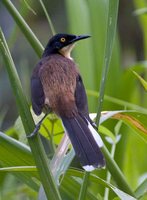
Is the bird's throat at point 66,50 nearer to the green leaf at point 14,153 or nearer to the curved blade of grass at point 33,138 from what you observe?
the green leaf at point 14,153

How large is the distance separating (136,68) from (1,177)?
33.8 inches

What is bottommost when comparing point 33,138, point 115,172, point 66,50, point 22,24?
point 115,172

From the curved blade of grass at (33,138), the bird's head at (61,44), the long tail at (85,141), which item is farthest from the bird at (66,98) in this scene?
the curved blade of grass at (33,138)

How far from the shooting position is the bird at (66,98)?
6.59 feet

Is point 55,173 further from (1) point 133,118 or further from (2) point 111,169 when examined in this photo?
(1) point 133,118

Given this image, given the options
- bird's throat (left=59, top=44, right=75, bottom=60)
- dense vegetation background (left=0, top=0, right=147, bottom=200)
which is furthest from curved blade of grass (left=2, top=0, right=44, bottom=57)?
bird's throat (left=59, top=44, right=75, bottom=60)

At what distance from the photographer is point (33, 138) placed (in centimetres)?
165

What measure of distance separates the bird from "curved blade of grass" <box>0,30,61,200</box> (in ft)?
0.92

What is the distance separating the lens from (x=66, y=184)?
2051mm

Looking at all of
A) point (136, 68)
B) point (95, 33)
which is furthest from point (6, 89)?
point (136, 68)

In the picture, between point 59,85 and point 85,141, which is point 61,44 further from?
point 85,141

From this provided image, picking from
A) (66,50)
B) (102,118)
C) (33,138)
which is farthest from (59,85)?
(33,138)

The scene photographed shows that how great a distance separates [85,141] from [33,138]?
345 millimetres

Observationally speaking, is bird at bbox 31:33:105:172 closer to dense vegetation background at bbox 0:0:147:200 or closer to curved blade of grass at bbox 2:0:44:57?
dense vegetation background at bbox 0:0:147:200
